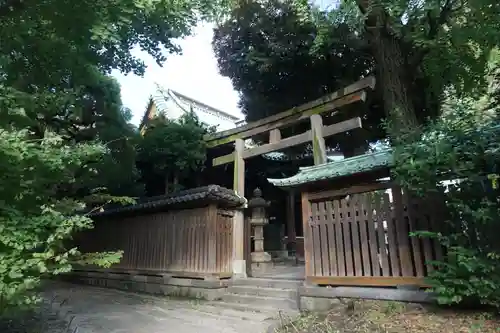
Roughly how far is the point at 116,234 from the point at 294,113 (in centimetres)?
836

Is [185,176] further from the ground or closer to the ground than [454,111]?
further from the ground

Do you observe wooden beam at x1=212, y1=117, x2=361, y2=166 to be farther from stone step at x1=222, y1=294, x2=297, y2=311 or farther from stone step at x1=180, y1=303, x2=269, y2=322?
stone step at x1=180, y1=303, x2=269, y2=322

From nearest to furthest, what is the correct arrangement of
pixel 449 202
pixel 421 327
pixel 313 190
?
1. pixel 421 327
2. pixel 449 202
3. pixel 313 190

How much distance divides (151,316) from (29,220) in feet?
13.3

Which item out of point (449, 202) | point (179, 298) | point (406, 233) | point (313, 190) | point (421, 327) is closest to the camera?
point (421, 327)

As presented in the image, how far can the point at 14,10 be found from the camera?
6320 mm

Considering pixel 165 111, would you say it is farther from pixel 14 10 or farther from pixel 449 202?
pixel 449 202

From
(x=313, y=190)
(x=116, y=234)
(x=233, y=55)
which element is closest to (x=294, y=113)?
(x=313, y=190)

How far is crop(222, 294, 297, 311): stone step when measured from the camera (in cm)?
777

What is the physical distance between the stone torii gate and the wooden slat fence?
0.38 metres

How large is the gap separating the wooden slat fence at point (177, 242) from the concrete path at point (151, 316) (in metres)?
1.06

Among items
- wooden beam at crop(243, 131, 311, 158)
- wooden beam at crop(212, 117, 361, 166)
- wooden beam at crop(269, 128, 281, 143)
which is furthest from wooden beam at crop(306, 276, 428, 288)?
wooden beam at crop(269, 128, 281, 143)

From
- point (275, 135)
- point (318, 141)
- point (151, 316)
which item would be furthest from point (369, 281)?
point (275, 135)

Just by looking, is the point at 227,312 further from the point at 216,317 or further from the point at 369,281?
the point at 369,281
